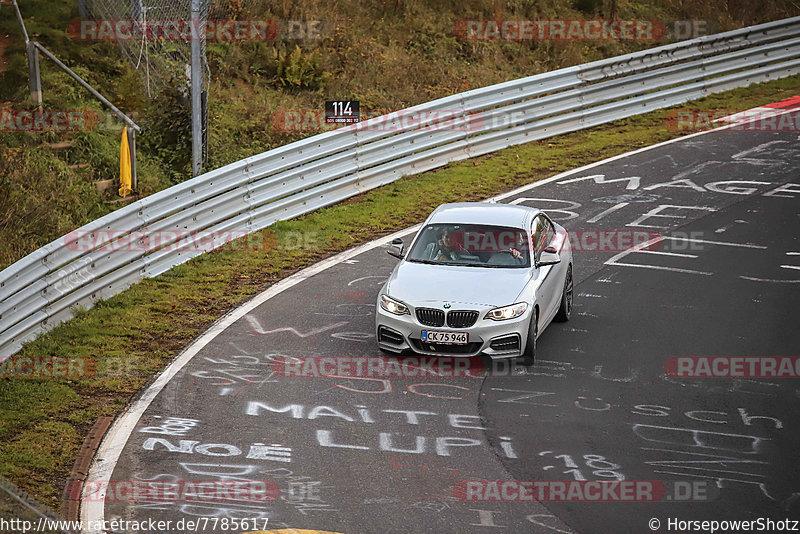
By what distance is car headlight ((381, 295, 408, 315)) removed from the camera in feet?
37.8

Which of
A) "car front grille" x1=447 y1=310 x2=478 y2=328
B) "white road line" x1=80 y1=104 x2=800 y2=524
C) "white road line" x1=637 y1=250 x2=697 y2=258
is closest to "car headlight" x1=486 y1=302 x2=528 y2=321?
"car front grille" x1=447 y1=310 x2=478 y2=328

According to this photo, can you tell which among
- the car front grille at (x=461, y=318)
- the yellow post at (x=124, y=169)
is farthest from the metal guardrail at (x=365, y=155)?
the car front grille at (x=461, y=318)

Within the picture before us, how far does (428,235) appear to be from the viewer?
1274cm

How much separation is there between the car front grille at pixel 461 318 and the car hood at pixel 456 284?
0.42 ft

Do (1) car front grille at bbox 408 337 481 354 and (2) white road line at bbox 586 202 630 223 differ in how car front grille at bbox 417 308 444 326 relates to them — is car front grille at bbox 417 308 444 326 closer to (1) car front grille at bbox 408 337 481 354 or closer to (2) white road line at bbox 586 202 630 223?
(1) car front grille at bbox 408 337 481 354

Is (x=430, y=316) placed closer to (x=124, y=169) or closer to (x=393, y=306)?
(x=393, y=306)

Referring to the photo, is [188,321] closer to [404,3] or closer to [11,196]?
[11,196]

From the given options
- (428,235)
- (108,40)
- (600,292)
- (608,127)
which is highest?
(108,40)

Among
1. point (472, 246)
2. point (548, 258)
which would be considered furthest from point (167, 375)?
point (548, 258)

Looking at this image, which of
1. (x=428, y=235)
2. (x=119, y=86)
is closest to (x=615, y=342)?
(x=428, y=235)

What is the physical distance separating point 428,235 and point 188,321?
3270 millimetres

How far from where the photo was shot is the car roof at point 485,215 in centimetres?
1273

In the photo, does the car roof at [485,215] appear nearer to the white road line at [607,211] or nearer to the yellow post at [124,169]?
the white road line at [607,211]

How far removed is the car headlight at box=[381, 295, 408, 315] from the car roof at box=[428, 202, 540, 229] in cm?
163
